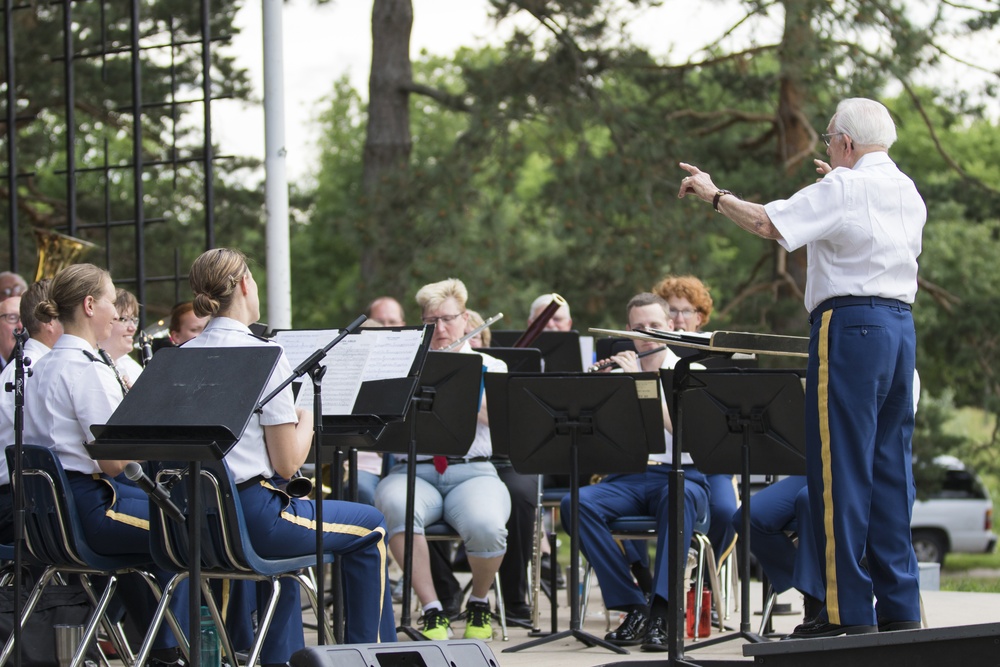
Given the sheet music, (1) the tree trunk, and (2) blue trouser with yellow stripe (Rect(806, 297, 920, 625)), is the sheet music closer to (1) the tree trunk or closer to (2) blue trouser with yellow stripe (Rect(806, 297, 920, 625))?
(2) blue trouser with yellow stripe (Rect(806, 297, 920, 625))

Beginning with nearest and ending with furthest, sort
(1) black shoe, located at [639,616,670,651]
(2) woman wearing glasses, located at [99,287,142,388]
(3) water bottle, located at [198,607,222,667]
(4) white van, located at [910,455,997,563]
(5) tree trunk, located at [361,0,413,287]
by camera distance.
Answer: (3) water bottle, located at [198,607,222,667]
(2) woman wearing glasses, located at [99,287,142,388]
(1) black shoe, located at [639,616,670,651]
(5) tree trunk, located at [361,0,413,287]
(4) white van, located at [910,455,997,563]

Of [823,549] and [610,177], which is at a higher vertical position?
[610,177]

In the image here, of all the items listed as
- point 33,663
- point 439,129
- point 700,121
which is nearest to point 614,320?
point 700,121

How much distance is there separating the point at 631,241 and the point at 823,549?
7133mm

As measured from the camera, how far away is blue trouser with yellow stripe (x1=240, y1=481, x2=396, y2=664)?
3918 mm

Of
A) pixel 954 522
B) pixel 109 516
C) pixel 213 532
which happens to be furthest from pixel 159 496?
pixel 954 522

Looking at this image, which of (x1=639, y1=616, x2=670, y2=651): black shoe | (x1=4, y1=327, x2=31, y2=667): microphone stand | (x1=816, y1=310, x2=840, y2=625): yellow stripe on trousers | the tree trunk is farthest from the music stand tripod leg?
the tree trunk

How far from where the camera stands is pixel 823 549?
3.91 meters

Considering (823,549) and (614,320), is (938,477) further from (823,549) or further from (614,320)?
(823,549)

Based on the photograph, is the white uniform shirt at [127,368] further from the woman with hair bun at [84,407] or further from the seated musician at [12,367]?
the woman with hair bun at [84,407]

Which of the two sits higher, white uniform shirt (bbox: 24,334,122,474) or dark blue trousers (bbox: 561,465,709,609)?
white uniform shirt (bbox: 24,334,122,474)

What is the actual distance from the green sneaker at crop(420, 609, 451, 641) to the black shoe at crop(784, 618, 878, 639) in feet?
5.95

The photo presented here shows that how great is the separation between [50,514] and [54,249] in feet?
9.07

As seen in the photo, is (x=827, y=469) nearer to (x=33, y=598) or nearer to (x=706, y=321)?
(x=706, y=321)
